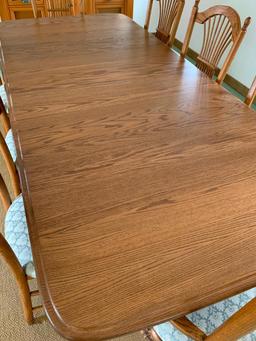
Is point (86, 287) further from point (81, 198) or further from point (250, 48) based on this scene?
point (250, 48)

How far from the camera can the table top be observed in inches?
23.0

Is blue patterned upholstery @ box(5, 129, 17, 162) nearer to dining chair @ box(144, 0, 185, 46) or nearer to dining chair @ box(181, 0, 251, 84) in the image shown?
dining chair @ box(181, 0, 251, 84)

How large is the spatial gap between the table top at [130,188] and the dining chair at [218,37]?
0.61ft

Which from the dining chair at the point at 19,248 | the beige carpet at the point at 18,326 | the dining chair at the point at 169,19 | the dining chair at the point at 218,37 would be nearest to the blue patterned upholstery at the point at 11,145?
the dining chair at the point at 19,248

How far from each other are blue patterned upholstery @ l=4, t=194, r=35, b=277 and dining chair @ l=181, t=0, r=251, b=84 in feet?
3.50

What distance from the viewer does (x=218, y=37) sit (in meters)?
1.49

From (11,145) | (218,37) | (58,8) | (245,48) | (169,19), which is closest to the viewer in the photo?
(11,145)

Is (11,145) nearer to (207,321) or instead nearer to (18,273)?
(18,273)

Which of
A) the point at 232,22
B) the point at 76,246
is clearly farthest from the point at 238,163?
the point at 232,22

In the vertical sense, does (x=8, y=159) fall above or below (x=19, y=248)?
above

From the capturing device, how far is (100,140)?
0.94 metres

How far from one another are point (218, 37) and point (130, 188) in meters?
1.13

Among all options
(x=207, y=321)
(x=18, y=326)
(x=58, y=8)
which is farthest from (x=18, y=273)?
(x=58, y=8)

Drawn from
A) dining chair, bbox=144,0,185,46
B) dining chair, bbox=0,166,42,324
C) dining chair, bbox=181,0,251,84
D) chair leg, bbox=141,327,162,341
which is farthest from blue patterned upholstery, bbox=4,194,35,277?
dining chair, bbox=144,0,185,46
